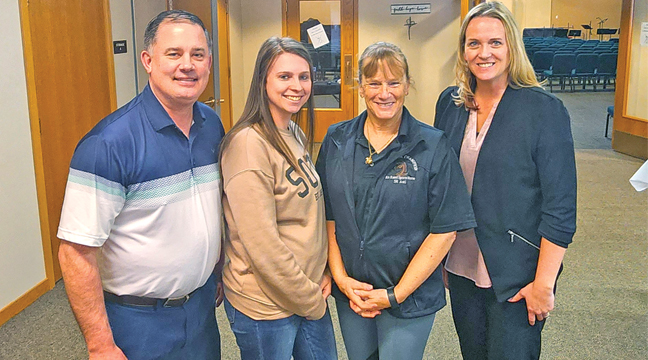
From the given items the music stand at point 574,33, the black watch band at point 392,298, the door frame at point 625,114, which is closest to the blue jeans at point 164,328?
the black watch band at point 392,298

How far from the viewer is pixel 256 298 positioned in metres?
1.60

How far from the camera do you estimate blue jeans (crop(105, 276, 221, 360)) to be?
1.57 metres

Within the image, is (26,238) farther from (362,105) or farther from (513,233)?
(362,105)

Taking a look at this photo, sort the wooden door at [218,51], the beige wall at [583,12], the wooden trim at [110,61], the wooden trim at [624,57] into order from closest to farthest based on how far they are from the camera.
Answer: the wooden trim at [110,61]
the wooden door at [218,51]
the wooden trim at [624,57]
the beige wall at [583,12]

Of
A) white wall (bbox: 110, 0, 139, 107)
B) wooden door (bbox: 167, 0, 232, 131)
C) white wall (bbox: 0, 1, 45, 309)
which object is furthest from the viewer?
wooden door (bbox: 167, 0, 232, 131)

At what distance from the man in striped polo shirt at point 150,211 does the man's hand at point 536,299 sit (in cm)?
92

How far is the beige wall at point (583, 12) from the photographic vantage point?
66.1 feet

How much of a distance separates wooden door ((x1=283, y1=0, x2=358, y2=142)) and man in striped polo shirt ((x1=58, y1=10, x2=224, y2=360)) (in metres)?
6.62

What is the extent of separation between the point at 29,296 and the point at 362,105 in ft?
18.9

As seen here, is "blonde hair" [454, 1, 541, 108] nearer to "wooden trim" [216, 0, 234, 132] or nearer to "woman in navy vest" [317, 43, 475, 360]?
"woman in navy vest" [317, 43, 475, 360]

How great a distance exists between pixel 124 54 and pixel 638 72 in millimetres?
6339

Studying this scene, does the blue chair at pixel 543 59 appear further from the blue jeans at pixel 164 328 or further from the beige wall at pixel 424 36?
the blue jeans at pixel 164 328

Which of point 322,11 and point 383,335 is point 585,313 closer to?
point 383,335

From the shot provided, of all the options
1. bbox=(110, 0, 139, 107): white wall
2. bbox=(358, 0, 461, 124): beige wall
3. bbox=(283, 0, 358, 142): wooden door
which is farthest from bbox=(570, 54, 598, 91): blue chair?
bbox=(110, 0, 139, 107): white wall
